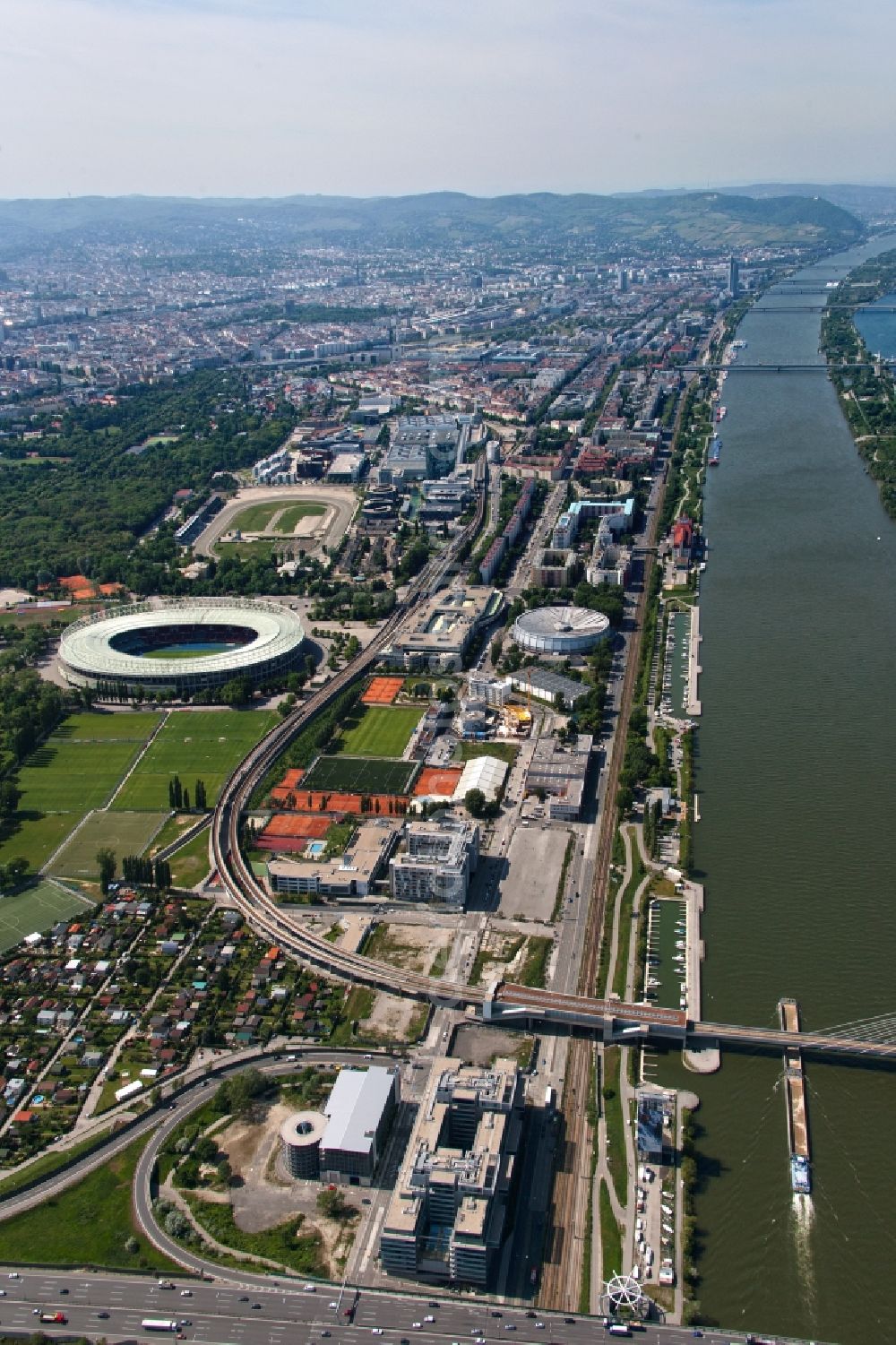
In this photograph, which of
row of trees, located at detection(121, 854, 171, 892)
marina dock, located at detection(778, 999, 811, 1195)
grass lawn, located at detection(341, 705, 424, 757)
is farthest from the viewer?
grass lawn, located at detection(341, 705, 424, 757)

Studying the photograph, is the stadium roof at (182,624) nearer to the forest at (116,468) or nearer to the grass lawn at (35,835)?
the forest at (116,468)

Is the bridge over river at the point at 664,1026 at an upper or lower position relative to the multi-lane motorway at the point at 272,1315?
upper

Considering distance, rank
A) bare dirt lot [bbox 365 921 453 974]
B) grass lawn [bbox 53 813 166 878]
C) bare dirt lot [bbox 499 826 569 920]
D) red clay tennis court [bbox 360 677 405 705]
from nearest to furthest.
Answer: bare dirt lot [bbox 365 921 453 974]
bare dirt lot [bbox 499 826 569 920]
grass lawn [bbox 53 813 166 878]
red clay tennis court [bbox 360 677 405 705]

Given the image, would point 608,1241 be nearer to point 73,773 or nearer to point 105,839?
point 105,839

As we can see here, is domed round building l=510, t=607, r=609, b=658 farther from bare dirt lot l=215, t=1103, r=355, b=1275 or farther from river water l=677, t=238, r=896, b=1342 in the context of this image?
bare dirt lot l=215, t=1103, r=355, b=1275

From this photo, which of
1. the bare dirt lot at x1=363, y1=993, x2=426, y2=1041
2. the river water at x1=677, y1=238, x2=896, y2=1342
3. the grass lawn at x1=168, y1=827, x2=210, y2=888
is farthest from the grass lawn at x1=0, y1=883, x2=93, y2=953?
the river water at x1=677, y1=238, x2=896, y2=1342

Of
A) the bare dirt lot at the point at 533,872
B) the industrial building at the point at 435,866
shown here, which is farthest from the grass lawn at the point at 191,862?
the bare dirt lot at the point at 533,872
